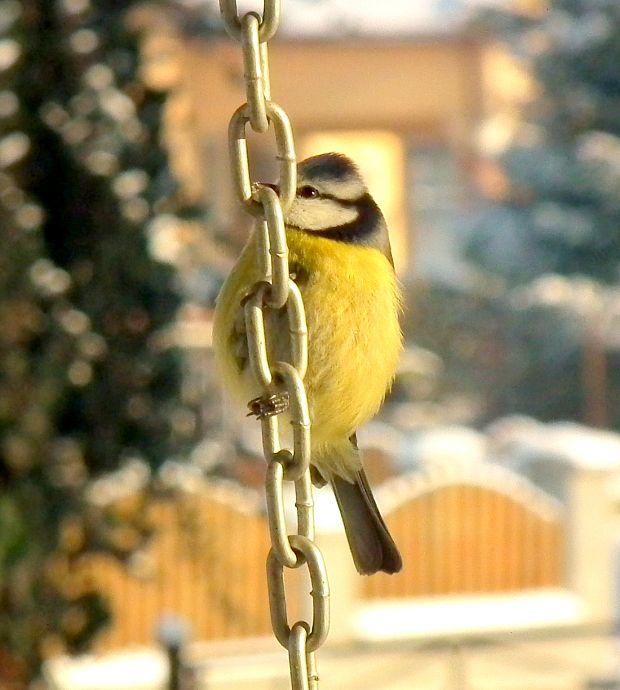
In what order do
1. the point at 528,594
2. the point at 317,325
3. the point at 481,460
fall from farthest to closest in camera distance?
the point at 481,460 < the point at 528,594 < the point at 317,325

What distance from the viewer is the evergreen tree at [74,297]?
1.46m

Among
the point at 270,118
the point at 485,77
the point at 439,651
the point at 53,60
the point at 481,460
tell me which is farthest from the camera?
the point at 485,77

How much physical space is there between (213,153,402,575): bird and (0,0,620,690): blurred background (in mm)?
89

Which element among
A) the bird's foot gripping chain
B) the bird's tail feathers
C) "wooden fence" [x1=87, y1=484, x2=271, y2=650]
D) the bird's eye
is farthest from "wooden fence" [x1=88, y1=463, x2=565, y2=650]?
the bird's foot gripping chain

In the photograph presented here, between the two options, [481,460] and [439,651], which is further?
[481,460]

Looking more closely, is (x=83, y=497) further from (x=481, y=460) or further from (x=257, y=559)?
(x=481, y=460)

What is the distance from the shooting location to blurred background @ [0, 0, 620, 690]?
4.97 ft

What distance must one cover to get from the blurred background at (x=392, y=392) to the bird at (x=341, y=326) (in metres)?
0.09

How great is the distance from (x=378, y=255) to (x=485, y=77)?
4536 millimetres

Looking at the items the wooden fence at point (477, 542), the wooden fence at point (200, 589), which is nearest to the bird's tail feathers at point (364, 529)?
the wooden fence at point (200, 589)

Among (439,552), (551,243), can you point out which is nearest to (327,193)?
(439,552)

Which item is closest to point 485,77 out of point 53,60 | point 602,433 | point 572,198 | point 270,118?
point 572,198

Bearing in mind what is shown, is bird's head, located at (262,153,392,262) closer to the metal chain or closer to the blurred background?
the blurred background

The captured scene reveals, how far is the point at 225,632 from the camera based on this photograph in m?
2.96
